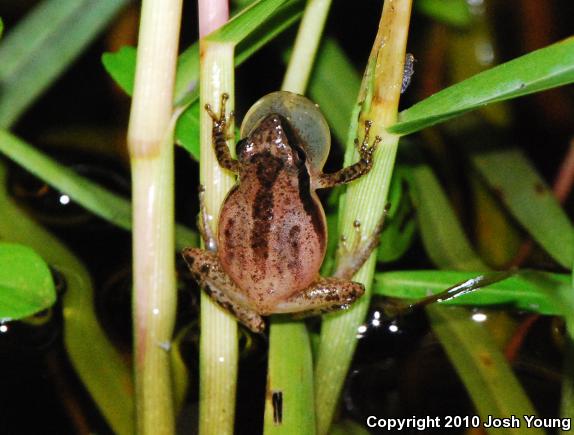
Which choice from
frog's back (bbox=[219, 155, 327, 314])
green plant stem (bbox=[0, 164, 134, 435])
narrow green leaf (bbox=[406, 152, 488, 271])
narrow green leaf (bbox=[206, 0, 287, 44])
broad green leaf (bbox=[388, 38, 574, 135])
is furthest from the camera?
narrow green leaf (bbox=[406, 152, 488, 271])

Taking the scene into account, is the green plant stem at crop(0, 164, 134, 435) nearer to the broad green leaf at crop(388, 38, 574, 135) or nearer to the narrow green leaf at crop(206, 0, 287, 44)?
the narrow green leaf at crop(206, 0, 287, 44)

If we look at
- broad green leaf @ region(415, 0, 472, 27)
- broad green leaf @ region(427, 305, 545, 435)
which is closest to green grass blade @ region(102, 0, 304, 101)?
broad green leaf @ region(415, 0, 472, 27)

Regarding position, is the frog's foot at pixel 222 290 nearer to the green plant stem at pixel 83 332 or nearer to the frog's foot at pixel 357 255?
the frog's foot at pixel 357 255

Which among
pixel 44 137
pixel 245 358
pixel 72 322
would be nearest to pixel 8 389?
pixel 72 322

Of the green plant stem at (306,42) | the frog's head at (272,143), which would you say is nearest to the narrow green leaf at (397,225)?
the frog's head at (272,143)

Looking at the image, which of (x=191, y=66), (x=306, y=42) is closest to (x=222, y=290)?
(x=191, y=66)
